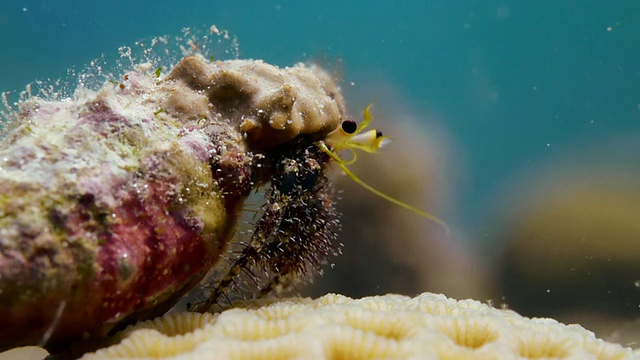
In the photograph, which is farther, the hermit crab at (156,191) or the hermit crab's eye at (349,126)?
the hermit crab's eye at (349,126)

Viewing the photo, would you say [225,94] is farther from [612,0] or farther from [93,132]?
[612,0]

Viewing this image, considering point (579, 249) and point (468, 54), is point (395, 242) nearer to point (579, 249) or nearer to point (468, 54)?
point (579, 249)

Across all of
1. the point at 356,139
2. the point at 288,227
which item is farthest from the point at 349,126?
the point at 288,227

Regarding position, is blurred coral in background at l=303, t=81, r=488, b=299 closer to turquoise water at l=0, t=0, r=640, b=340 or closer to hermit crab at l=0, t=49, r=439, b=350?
turquoise water at l=0, t=0, r=640, b=340

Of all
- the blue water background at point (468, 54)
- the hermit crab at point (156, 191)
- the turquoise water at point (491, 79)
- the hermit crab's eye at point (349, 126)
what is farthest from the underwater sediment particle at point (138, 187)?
the turquoise water at point (491, 79)

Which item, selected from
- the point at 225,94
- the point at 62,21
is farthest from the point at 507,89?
the point at 62,21

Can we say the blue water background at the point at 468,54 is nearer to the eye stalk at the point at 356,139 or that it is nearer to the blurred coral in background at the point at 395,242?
the blurred coral in background at the point at 395,242

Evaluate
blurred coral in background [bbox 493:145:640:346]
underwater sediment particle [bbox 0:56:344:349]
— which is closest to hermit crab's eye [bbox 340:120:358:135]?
underwater sediment particle [bbox 0:56:344:349]
